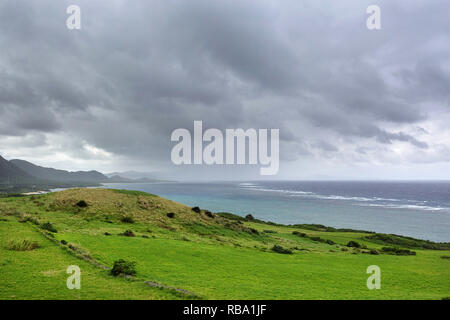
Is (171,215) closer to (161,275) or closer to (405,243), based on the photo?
(161,275)

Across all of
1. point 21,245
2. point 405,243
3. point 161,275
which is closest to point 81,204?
point 21,245

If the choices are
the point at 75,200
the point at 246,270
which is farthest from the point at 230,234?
the point at 75,200

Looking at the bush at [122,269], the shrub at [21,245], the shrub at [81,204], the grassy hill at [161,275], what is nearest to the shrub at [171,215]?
the grassy hill at [161,275]

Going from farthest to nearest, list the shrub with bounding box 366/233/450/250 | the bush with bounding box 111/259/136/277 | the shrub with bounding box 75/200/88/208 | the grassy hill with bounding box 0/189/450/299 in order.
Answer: the shrub with bounding box 366/233/450/250 → the shrub with bounding box 75/200/88/208 → the bush with bounding box 111/259/136/277 → the grassy hill with bounding box 0/189/450/299

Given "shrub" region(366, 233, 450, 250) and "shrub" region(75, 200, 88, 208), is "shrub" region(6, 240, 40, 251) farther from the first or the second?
"shrub" region(366, 233, 450, 250)

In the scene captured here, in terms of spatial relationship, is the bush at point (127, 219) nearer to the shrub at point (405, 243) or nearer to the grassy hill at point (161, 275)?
the grassy hill at point (161, 275)

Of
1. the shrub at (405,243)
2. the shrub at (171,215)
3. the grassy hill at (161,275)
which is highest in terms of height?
the grassy hill at (161,275)

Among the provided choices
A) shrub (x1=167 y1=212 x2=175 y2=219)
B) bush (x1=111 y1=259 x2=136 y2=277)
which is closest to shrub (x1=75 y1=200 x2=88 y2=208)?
shrub (x1=167 y1=212 x2=175 y2=219)

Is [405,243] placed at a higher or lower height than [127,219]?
lower

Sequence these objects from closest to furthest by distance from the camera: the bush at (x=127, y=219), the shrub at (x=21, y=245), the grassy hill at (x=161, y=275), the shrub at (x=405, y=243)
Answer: the grassy hill at (x=161, y=275) < the shrub at (x=21, y=245) < the bush at (x=127, y=219) < the shrub at (x=405, y=243)
